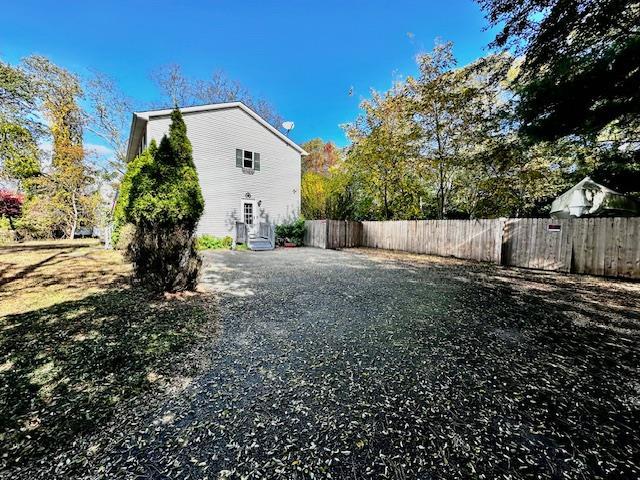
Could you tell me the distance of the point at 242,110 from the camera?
1377cm

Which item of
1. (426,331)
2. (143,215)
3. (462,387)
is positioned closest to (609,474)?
(462,387)

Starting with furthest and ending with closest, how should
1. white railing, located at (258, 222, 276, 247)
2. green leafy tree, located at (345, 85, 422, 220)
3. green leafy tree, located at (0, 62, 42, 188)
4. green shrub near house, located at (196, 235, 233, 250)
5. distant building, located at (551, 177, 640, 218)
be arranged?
1. white railing, located at (258, 222, 276, 247)
2. green leafy tree, located at (345, 85, 422, 220)
3. green shrub near house, located at (196, 235, 233, 250)
4. distant building, located at (551, 177, 640, 218)
5. green leafy tree, located at (0, 62, 42, 188)

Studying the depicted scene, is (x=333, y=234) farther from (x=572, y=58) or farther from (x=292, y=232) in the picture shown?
(x=572, y=58)

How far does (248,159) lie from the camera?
13.9 m

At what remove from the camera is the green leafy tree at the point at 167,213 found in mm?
4594

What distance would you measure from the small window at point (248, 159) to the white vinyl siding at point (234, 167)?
0.50 feet

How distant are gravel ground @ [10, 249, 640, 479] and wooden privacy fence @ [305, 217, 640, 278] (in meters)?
3.09

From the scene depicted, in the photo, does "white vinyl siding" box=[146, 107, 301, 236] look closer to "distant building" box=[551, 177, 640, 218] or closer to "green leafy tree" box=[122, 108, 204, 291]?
"green leafy tree" box=[122, 108, 204, 291]

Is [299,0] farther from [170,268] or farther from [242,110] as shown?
[170,268]

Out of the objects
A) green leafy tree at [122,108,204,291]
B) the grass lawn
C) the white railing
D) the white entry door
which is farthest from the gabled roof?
Answer: the grass lawn

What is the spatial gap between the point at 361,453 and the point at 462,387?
113cm

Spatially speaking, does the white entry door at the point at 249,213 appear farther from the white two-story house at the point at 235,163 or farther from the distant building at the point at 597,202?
the distant building at the point at 597,202

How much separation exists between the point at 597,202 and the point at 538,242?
4.10 metres

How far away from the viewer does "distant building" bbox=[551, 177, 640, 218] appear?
9.32 meters
